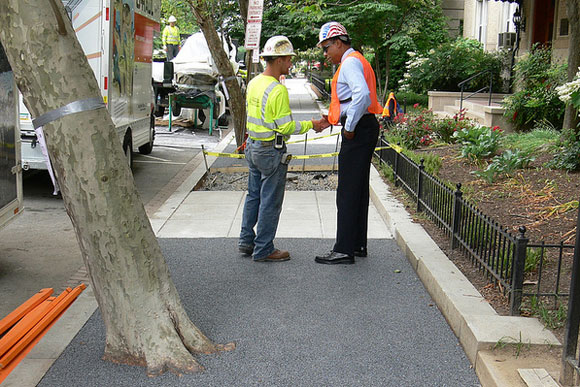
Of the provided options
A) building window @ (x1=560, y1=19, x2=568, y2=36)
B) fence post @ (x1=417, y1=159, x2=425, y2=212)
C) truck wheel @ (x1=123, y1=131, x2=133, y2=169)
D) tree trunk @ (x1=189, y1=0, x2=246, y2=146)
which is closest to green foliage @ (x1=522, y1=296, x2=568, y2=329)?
fence post @ (x1=417, y1=159, x2=425, y2=212)

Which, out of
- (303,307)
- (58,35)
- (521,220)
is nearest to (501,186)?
(521,220)

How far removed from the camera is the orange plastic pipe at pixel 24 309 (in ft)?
16.0

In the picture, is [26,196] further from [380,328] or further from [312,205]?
[380,328]

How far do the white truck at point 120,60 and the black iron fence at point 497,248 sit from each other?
4665mm

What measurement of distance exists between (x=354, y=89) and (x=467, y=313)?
2303 mm

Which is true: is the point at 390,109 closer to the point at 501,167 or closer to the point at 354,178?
the point at 501,167

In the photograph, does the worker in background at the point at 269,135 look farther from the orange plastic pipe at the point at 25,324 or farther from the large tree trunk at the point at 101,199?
the large tree trunk at the point at 101,199

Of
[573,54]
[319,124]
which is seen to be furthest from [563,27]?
[319,124]

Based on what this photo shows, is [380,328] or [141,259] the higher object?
[141,259]

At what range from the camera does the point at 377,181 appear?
1011cm

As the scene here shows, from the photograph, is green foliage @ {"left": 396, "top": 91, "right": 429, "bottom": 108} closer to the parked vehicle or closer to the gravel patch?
the parked vehicle

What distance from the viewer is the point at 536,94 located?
1291 centimetres

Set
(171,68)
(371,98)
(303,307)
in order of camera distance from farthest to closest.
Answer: (171,68)
(371,98)
(303,307)

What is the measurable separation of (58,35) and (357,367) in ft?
8.60
